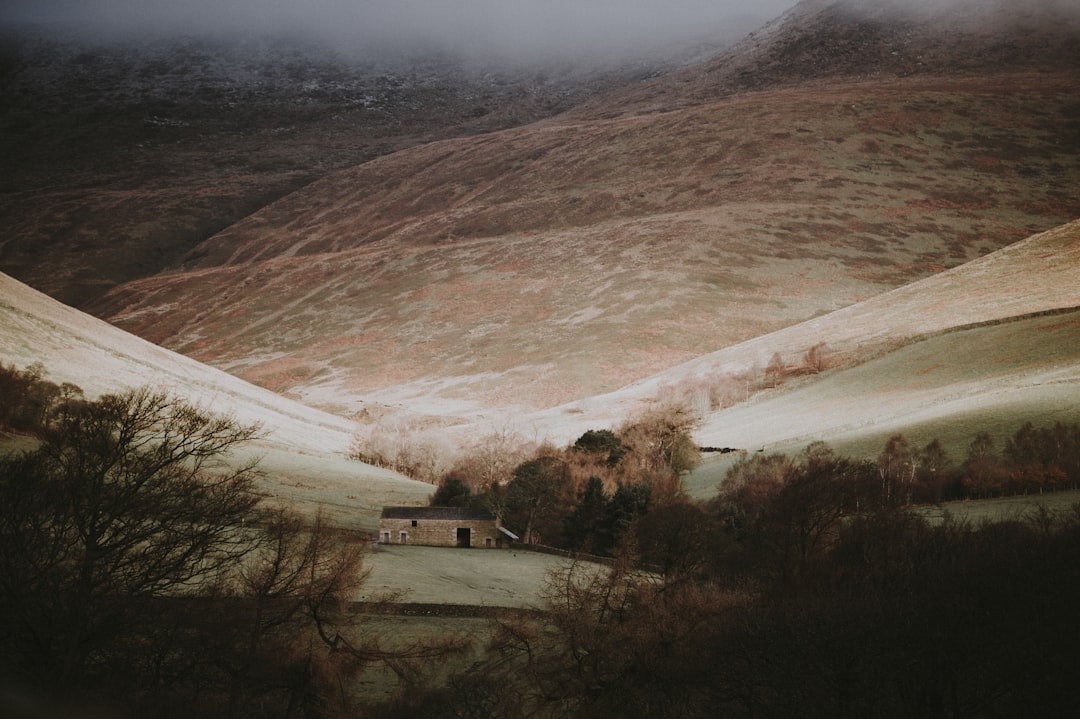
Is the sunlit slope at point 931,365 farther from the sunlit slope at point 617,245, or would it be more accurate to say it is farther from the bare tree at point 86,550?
the bare tree at point 86,550

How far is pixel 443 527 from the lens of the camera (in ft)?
121

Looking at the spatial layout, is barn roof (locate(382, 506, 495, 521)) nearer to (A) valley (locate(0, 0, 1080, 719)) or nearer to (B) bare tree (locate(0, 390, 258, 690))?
(A) valley (locate(0, 0, 1080, 719))

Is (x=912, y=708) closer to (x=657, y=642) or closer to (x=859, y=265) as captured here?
(x=657, y=642)

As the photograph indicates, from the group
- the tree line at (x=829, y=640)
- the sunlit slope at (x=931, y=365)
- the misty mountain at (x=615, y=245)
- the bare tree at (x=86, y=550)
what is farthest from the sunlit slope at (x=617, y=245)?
the bare tree at (x=86, y=550)

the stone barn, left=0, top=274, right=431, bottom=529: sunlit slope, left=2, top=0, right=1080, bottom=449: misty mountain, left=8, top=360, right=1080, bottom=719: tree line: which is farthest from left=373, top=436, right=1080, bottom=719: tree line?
left=2, top=0, right=1080, bottom=449: misty mountain

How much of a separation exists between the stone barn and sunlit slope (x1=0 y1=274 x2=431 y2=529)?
105 cm

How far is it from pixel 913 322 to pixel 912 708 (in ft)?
197

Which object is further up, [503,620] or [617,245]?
[617,245]

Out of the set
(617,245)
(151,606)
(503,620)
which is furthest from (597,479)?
(617,245)

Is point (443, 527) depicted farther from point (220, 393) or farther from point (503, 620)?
point (220, 393)

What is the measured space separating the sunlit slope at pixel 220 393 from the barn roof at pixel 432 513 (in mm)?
878

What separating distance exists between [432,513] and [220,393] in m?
28.5

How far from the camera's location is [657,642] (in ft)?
69.5

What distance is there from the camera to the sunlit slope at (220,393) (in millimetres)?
40312
